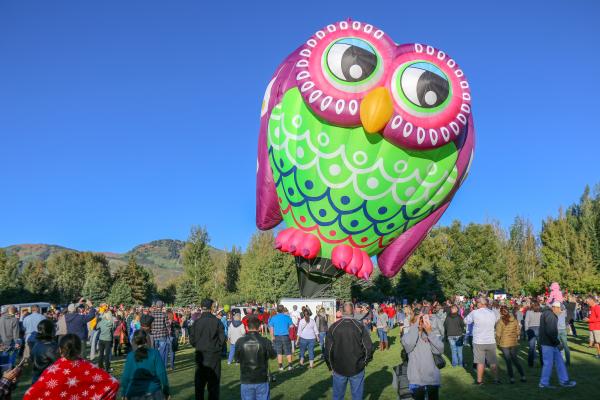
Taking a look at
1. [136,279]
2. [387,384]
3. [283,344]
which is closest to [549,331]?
[387,384]

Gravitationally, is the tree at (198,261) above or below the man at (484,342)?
above

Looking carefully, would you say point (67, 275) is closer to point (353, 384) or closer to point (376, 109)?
point (376, 109)

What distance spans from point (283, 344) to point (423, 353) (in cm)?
641

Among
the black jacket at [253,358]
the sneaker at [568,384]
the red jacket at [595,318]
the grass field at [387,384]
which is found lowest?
the grass field at [387,384]

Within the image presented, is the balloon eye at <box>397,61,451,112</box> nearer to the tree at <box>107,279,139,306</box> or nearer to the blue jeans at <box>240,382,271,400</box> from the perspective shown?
the blue jeans at <box>240,382,271,400</box>

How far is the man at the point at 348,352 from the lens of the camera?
6.40 metres

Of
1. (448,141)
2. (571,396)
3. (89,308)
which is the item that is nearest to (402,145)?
(448,141)

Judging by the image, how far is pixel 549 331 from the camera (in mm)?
8789

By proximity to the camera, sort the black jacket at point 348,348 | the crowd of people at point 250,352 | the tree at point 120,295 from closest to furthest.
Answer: the crowd of people at point 250,352 → the black jacket at point 348,348 → the tree at point 120,295

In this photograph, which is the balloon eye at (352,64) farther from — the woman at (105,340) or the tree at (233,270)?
the tree at (233,270)

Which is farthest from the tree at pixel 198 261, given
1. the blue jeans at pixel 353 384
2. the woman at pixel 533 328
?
the blue jeans at pixel 353 384

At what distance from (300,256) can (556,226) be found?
41.5 metres

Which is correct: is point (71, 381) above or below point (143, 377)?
above

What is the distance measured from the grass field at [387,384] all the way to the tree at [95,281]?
48.7 metres
